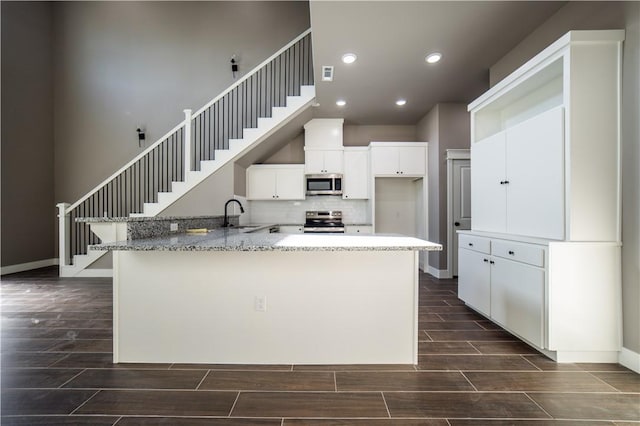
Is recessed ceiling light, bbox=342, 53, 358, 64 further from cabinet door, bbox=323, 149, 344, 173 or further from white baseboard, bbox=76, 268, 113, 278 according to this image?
white baseboard, bbox=76, 268, 113, 278

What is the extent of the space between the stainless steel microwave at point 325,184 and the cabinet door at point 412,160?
3.78ft

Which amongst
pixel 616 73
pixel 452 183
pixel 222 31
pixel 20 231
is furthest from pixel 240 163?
pixel 616 73

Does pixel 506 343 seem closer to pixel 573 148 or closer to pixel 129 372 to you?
pixel 573 148

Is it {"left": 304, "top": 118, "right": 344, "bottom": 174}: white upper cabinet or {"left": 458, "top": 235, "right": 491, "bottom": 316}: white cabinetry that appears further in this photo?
{"left": 304, "top": 118, "right": 344, "bottom": 174}: white upper cabinet

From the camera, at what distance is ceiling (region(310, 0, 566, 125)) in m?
2.59

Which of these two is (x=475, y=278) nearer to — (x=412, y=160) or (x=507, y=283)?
(x=507, y=283)

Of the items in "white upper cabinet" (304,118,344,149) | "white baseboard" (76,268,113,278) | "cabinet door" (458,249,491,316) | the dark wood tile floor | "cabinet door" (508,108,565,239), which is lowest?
the dark wood tile floor

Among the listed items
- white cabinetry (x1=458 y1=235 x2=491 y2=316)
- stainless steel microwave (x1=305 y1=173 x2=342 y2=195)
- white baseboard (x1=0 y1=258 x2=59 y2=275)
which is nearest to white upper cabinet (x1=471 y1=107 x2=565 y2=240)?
white cabinetry (x1=458 y1=235 x2=491 y2=316)

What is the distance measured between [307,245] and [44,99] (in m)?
A: 7.02

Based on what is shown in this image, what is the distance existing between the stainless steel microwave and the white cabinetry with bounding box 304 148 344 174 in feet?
0.38

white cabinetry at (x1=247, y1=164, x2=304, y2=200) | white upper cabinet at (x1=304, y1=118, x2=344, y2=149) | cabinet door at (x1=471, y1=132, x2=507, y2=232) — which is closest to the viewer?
cabinet door at (x1=471, y1=132, x2=507, y2=232)

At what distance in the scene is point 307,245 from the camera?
1.94m

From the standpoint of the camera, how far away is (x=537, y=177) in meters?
2.45

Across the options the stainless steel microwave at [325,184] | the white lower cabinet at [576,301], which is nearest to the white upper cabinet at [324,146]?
the stainless steel microwave at [325,184]
